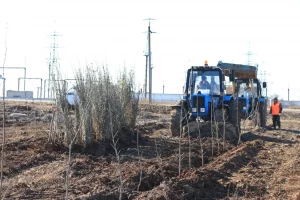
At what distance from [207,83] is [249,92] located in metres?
5.01

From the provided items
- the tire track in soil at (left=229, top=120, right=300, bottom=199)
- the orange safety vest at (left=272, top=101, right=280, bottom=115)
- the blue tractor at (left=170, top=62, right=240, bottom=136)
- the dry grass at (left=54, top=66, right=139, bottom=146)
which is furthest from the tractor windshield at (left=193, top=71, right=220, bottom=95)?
the orange safety vest at (left=272, top=101, right=280, bottom=115)

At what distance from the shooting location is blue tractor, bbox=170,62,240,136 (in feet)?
46.9

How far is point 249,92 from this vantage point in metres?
19.2

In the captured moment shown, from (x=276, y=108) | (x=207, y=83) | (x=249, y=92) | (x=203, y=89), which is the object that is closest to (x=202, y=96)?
(x=203, y=89)

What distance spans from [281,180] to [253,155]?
312 centimetres

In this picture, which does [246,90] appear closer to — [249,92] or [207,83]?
[249,92]

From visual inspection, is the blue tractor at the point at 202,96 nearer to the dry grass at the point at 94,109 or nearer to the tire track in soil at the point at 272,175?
the tire track in soil at the point at 272,175

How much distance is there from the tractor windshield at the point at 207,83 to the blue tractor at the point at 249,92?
3.82m

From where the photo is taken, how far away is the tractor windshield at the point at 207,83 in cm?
1460

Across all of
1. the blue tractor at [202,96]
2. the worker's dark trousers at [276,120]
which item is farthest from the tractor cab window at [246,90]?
the blue tractor at [202,96]

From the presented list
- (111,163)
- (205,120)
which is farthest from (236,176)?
(205,120)

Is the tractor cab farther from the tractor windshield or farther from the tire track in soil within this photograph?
the tire track in soil

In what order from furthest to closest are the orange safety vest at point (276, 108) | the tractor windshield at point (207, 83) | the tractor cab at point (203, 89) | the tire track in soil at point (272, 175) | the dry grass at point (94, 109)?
1. the orange safety vest at point (276, 108)
2. the tractor windshield at point (207, 83)
3. the tractor cab at point (203, 89)
4. the dry grass at point (94, 109)
5. the tire track in soil at point (272, 175)

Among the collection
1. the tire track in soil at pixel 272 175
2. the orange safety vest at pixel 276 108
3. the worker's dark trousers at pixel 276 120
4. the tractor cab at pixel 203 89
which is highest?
the tractor cab at pixel 203 89
